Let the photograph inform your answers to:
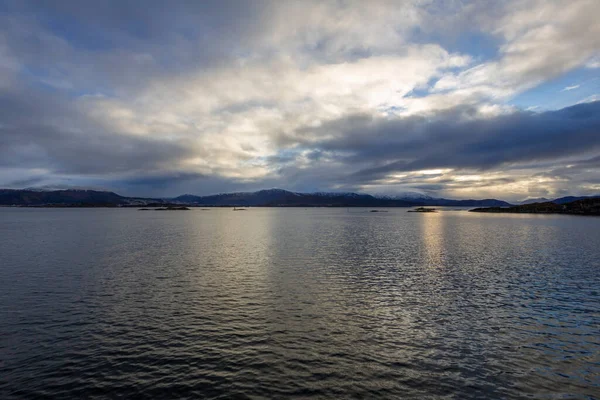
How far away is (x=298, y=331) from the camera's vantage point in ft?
99.7

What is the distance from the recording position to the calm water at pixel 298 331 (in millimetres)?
21734

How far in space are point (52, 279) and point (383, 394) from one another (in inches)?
2010

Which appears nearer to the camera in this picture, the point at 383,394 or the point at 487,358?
the point at 383,394

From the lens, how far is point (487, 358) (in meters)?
25.2

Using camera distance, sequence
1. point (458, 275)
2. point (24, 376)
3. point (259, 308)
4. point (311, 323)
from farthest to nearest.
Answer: point (458, 275) → point (259, 308) → point (311, 323) → point (24, 376)

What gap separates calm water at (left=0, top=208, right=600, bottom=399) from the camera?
21.7 m

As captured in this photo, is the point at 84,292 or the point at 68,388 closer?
the point at 68,388

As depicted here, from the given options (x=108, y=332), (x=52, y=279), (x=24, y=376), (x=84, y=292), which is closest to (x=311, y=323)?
(x=108, y=332)

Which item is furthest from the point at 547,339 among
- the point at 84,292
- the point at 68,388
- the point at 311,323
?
the point at 84,292

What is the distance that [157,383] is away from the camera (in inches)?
854

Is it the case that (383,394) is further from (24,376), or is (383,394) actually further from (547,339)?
(24,376)

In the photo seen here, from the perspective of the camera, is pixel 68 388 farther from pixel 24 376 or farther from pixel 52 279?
pixel 52 279

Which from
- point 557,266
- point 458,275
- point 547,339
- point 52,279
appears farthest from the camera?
point 557,266

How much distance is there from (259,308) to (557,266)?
5631 cm
